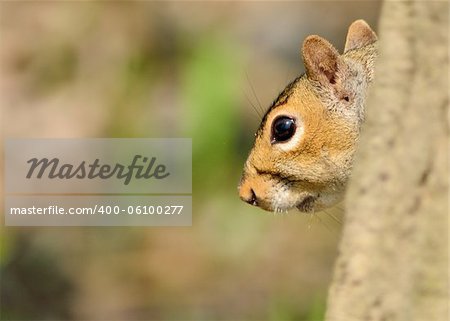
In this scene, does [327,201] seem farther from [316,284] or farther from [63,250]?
[63,250]

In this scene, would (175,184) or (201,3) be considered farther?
(201,3)

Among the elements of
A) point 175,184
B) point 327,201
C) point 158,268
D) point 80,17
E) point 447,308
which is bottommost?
point 158,268

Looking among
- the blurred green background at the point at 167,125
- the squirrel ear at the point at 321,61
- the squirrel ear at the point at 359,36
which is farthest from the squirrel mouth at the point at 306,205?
the blurred green background at the point at 167,125

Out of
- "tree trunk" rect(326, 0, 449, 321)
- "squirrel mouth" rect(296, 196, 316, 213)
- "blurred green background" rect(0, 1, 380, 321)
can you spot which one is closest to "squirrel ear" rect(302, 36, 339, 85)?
"squirrel mouth" rect(296, 196, 316, 213)

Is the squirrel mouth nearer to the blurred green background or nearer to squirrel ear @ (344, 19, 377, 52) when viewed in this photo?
squirrel ear @ (344, 19, 377, 52)

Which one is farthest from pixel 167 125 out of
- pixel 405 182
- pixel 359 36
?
pixel 405 182

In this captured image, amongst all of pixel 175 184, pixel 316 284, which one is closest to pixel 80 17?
pixel 175 184

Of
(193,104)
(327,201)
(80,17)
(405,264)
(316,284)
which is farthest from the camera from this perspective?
(80,17)
